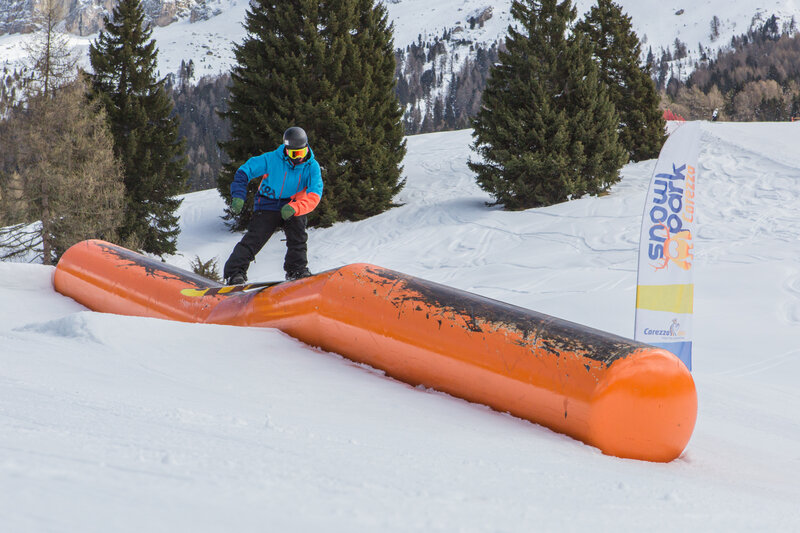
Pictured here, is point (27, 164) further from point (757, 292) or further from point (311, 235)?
point (757, 292)

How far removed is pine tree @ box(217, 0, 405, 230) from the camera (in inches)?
704

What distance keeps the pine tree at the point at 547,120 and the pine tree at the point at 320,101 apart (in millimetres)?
3472

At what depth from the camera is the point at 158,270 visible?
5.51m

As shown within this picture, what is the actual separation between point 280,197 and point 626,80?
1869 cm

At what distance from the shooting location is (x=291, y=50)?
1828cm

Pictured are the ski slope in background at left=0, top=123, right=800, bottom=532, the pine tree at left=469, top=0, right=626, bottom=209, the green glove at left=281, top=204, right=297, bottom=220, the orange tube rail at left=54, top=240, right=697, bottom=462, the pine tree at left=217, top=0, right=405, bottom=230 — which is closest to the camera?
the ski slope in background at left=0, top=123, right=800, bottom=532

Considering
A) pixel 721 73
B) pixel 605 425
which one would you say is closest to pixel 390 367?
pixel 605 425

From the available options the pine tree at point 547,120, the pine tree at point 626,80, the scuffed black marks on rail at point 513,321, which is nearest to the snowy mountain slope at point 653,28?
the pine tree at point 626,80

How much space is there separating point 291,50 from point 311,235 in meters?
5.38

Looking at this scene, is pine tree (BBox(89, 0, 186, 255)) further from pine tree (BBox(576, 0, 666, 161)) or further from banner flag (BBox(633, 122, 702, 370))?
banner flag (BBox(633, 122, 702, 370))

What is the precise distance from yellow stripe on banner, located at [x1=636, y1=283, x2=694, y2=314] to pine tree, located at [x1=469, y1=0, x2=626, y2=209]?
35.2 ft

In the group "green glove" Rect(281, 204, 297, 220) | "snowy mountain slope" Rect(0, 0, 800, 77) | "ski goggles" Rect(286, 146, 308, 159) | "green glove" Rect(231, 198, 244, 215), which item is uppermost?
"snowy mountain slope" Rect(0, 0, 800, 77)

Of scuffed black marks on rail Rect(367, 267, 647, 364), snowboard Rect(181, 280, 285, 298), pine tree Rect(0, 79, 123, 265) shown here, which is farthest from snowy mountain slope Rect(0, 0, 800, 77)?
scuffed black marks on rail Rect(367, 267, 647, 364)

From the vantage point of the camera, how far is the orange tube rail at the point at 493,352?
2834 millimetres
